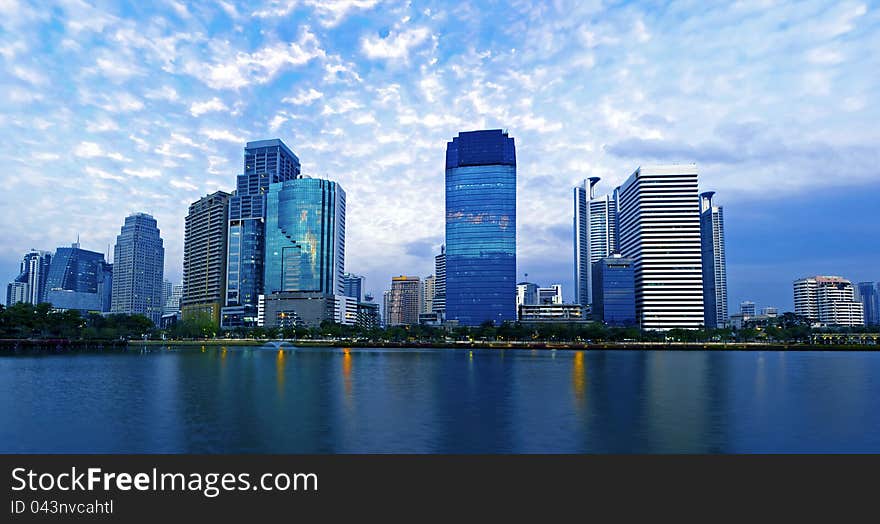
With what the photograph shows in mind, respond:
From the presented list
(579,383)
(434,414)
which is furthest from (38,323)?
(434,414)

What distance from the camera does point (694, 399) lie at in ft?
191

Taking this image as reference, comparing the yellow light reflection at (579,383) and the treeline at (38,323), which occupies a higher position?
the treeline at (38,323)

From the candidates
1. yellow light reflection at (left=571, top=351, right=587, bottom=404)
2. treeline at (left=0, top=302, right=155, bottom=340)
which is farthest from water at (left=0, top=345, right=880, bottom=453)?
treeline at (left=0, top=302, right=155, bottom=340)

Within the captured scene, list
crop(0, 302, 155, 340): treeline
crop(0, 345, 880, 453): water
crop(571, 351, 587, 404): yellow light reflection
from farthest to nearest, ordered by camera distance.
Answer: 1. crop(0, 302, 155, 340): treeline
2. crop(571, 351, 587, 404): yellow light reflection
3. crop(0, 345, 880, 453): water

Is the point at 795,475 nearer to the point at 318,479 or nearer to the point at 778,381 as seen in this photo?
the point at 318,479

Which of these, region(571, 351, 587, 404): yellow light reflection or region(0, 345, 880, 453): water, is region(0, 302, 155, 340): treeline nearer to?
region(0, 345, 880, 453): water

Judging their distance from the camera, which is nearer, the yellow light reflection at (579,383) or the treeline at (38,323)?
the yellow light reflection at (579,383)

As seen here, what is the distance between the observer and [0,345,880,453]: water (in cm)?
3697

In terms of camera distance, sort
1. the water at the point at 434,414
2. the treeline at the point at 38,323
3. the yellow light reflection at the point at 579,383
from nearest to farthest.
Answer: the water at the point at 434,414
the yellow light reflection at the point at 579,383
the treeline at the point at 38,323

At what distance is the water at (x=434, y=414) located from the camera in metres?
37.0

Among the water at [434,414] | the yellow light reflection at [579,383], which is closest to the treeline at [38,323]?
the water at [434,414]

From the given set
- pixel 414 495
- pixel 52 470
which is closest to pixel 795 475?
pixel 414 495

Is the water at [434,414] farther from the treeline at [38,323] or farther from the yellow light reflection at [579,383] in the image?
the treeline at [38,323]

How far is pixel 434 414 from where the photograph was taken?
48188mm
